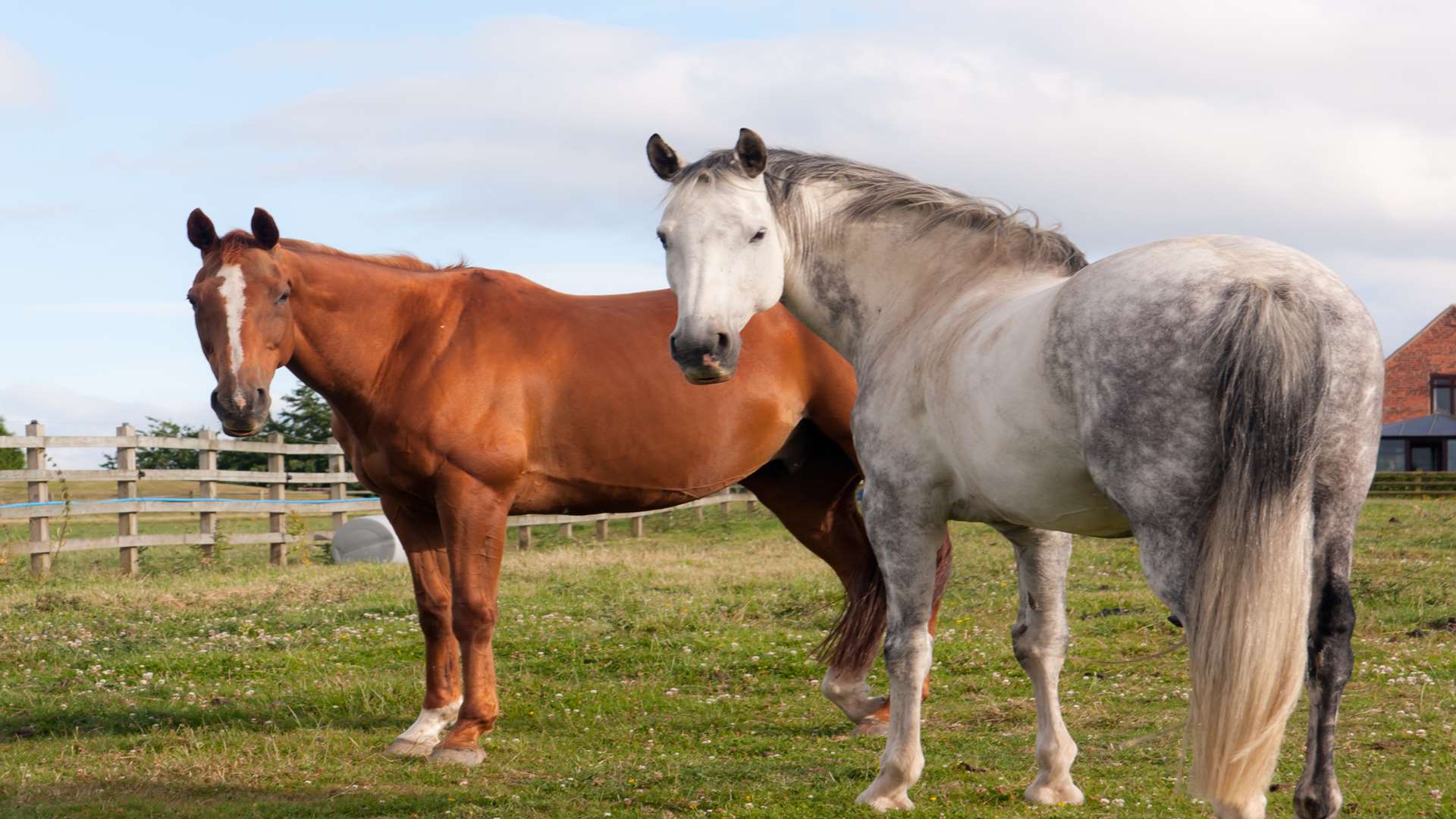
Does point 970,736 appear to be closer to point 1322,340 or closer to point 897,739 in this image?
point 897,739

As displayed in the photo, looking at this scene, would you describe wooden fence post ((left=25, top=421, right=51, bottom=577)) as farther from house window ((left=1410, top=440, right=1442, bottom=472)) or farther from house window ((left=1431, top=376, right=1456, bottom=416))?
house window ((left=1431, top=376, right=1456, bottom=416))

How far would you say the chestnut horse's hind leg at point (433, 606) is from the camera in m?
6.11

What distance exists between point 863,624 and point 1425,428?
39.0 metres

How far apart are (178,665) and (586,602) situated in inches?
131

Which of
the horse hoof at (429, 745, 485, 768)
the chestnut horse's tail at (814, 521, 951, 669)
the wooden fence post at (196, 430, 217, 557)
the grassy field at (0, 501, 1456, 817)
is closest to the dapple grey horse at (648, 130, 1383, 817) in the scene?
the grassy field at (0, 501, 1456, 817)

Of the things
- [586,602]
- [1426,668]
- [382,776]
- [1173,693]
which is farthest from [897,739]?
[586,602]

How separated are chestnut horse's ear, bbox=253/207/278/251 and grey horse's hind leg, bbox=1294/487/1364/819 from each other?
447 cm

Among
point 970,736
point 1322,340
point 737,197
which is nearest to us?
point 1322,340

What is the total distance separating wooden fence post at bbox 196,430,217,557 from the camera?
49.4ft

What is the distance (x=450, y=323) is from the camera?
241 inches

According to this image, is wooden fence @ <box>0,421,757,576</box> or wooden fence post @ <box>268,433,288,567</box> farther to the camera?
wooden fence post @ <box>268,433,288,567</box>

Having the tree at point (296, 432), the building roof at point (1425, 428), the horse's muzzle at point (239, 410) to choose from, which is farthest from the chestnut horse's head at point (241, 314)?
the building roof at point (1425, 428)

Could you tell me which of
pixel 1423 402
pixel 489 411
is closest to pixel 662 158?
pixel 489 411

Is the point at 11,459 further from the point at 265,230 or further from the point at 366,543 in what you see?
the point at 265,230
